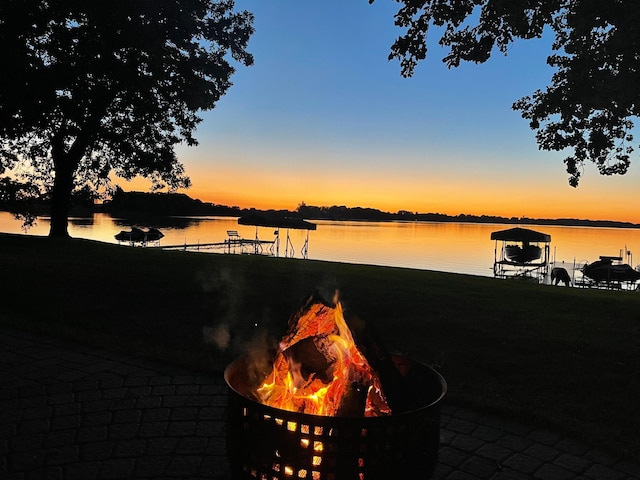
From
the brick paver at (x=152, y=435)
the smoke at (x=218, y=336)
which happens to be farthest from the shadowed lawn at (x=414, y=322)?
the brick paver at (x=152, y=435)

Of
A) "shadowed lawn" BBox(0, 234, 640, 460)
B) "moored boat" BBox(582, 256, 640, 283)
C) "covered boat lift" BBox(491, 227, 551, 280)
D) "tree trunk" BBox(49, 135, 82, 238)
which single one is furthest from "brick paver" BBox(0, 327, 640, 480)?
"moored boat" BBox(582, 256, 640, 283)

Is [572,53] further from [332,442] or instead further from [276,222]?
[276,222]

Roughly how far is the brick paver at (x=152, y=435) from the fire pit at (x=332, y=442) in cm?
116

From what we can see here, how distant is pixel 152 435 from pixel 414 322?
526 cm

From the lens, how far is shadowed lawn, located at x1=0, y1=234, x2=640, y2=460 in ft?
16.6

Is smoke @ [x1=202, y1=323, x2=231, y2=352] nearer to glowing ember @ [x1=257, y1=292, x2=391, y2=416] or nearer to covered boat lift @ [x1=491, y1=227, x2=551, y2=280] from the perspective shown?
glowing ember @ [x1=257, y1=292, x2=391, y2=416]

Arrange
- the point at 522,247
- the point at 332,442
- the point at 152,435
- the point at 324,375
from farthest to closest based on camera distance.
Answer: the point at 522,247 < the point at 152,435 < the point at 324,375 < the point at 332,442

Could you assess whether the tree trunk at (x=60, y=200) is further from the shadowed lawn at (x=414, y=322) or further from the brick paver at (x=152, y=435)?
the brick paver at (x=152, y=435)

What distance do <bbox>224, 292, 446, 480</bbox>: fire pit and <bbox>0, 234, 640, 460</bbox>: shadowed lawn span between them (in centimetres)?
84

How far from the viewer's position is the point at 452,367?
19.7 feet

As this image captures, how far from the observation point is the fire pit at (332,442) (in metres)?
2.18

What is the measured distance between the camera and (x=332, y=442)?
85.4 inches

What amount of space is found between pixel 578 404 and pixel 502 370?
1.13 metres

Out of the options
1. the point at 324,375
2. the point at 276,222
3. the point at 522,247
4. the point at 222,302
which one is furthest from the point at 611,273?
the point at 324,375
